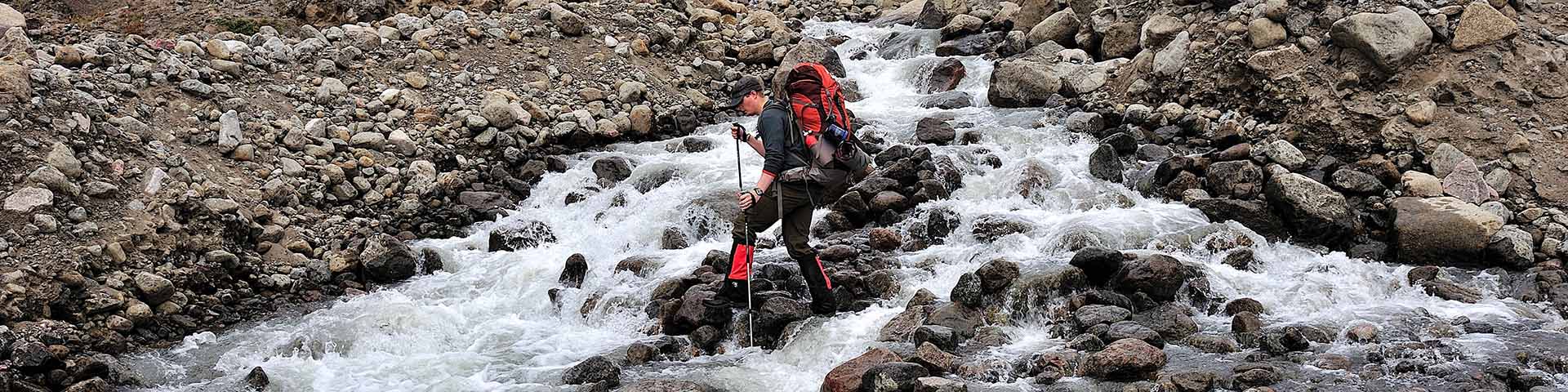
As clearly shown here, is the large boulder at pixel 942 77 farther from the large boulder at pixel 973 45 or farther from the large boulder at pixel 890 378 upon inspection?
the large boulder at pixel 890 378

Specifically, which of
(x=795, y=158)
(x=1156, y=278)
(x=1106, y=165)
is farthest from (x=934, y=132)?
(x=795, y=158)

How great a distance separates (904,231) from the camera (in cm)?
1220

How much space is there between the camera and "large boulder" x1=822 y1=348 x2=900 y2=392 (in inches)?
321

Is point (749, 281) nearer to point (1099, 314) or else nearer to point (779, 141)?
point (779, 141)

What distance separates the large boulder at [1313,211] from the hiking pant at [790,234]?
16.7ft

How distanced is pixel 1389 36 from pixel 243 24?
55.5ft

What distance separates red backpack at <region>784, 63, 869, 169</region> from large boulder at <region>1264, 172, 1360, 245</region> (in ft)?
17.7

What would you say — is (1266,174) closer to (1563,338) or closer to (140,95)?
(1563,338)

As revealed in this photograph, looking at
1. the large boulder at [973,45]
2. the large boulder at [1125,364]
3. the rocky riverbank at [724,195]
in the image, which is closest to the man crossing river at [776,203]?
the rocky riverbank at [724,195]

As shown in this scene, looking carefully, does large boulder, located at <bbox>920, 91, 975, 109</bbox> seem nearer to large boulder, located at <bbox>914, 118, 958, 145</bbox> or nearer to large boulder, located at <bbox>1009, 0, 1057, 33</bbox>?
large boulder, located at <bbox>914, 118, 958, 145</bbox>

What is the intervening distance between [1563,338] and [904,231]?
19.8 ft

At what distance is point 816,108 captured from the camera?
902 cm

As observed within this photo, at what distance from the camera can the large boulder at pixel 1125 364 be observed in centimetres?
816

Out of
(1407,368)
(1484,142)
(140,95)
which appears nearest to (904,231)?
(1407,368)
